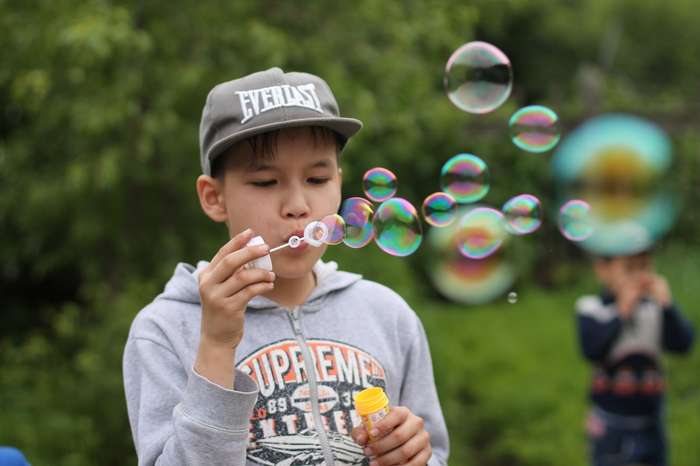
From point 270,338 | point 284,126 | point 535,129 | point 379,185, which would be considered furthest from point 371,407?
point 535,129

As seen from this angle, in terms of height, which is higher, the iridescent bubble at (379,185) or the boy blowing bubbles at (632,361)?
the iridescent bubble at (379,185)

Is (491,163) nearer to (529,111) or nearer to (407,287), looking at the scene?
(407,287)

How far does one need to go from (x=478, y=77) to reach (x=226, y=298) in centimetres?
143

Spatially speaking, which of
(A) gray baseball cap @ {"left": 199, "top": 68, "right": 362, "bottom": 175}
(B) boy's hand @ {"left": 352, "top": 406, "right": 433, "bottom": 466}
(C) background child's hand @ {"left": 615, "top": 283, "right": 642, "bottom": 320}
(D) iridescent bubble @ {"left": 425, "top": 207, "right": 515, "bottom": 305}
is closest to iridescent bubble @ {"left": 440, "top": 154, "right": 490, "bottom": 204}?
(D) iridescent bubble @ {"left": 425, "top": 207, "right": 515, "bottom": 305}

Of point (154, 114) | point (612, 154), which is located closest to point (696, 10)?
point (612, 154)

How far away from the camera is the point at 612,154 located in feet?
17.5

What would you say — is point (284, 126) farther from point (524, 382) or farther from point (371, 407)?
point (524, 382)

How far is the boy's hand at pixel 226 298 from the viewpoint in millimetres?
1454

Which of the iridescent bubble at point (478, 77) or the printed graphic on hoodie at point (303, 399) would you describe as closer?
the printed graphic on hoodie at point (303, 399)

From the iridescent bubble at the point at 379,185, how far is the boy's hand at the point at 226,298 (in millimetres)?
884

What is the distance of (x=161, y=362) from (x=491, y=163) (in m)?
7.69

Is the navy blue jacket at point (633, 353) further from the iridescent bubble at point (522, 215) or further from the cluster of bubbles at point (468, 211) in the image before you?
the iridescent bubble at point (522, 215)

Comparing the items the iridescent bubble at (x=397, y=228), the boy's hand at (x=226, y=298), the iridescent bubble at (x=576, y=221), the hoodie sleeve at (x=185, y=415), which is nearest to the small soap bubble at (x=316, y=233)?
the boy's hand at (x=226, y=298)

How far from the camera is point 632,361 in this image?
405 centimetres
